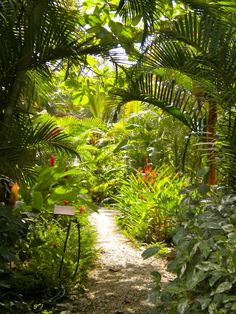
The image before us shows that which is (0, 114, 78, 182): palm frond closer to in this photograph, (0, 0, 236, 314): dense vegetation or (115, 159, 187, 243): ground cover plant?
(0, 0, 236, 314): dense vegetation

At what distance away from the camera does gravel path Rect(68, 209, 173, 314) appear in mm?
3074

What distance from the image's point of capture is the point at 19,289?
3150mm

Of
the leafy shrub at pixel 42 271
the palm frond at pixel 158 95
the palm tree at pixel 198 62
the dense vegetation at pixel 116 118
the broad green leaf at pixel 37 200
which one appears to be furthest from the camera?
the broad green leaf at pixel 37 200

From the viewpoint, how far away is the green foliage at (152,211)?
503cm

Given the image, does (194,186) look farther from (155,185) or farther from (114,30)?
(155,185)

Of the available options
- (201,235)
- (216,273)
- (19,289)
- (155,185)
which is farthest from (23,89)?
(155,185)

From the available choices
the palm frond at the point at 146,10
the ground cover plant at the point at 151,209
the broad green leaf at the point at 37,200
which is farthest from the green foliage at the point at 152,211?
the palm frond at the point at 146,10

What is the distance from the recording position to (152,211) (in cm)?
520

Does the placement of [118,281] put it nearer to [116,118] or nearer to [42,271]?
[42,271]

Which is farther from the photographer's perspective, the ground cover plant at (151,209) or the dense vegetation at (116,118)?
the ground cover plant at (151,209)

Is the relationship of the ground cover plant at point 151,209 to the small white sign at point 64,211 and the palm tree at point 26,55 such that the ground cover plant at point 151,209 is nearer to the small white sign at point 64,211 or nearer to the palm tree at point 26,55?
the small white sign at point 64,211

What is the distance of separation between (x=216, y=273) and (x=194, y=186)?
80 centimetres

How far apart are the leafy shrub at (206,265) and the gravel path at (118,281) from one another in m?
0.34

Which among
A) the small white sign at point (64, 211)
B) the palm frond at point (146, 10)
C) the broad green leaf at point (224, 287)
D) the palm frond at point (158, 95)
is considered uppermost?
the palm frond at point (146, 10)
